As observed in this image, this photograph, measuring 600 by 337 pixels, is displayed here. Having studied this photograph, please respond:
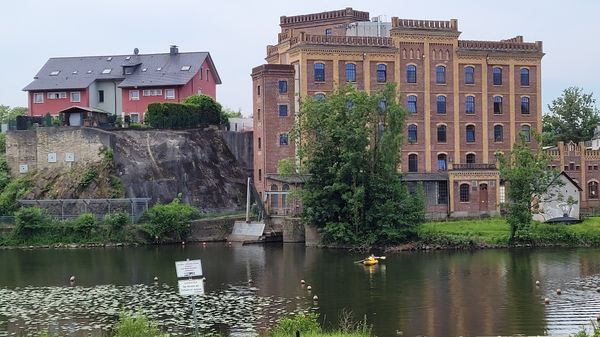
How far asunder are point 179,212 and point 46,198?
11.0m

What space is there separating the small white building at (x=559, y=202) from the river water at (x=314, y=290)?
6537mm

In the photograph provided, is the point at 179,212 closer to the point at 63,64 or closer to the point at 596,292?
the point at 63,64

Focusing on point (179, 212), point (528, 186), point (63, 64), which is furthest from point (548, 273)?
point (63, 64)

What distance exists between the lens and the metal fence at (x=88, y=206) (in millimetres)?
67812

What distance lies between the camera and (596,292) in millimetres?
39469

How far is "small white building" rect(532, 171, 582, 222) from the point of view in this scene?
205ft

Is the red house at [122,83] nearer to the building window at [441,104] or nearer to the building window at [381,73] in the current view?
the building window at [381,73]

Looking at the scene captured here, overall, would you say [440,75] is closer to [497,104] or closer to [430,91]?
[430,91]

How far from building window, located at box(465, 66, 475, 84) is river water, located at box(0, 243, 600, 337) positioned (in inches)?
819

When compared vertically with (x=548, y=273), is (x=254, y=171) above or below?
above

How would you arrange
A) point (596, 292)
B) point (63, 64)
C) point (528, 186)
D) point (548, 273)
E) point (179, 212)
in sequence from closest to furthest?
point (596, 292) < point (548, 273) < point (528, 186) < point (179, 212) < point (63, 64)

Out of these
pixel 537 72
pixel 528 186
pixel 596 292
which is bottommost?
pixel 596 292

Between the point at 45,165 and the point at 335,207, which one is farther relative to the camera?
the point at 45,165

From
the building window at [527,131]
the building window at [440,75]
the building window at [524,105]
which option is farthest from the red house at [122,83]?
the building window at [527,131]
